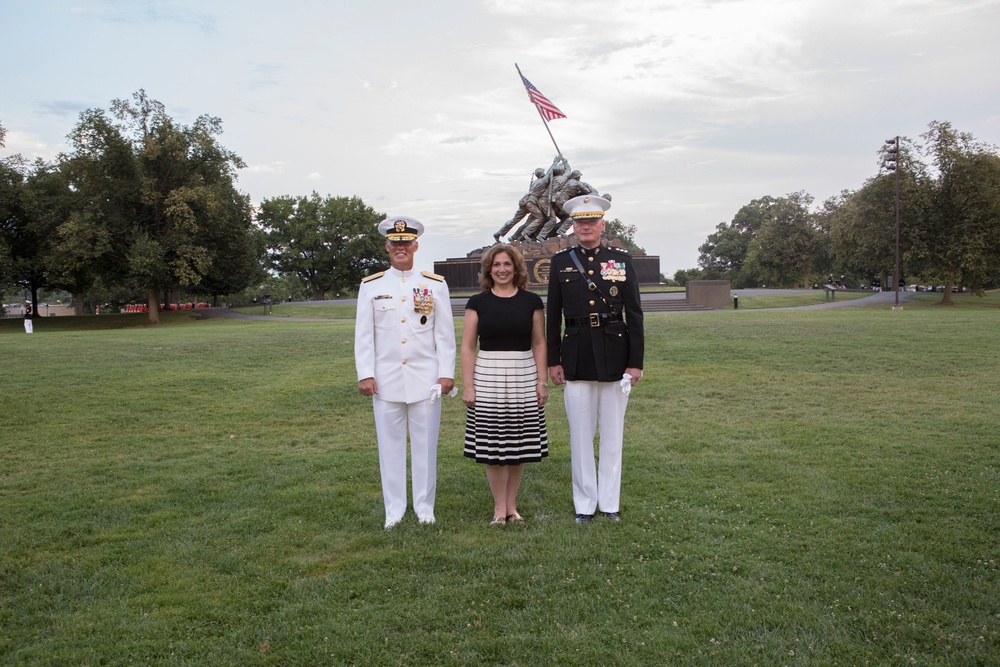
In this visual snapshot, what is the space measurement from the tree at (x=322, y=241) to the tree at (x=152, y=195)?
24.1m

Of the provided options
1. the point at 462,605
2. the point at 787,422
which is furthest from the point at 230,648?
the point at 787,422

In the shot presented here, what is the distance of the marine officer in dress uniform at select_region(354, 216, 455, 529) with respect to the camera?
5352mm

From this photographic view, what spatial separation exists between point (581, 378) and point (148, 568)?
3.03m

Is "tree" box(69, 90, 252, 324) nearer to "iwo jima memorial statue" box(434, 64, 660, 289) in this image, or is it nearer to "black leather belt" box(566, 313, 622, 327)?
"iwo jima memorial statue" box(434, 64, 660, 289)

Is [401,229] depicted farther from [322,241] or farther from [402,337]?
[322,241]

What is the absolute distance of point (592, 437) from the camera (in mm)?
5438

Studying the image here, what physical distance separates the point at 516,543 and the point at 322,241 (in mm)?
60210

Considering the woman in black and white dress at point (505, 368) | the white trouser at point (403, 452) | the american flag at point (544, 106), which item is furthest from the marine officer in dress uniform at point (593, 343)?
the american flag at point (544, 106)

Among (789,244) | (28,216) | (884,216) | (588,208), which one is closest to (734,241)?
(789,244)

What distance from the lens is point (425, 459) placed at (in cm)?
542

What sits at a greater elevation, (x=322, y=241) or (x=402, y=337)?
(x=322, y=241)

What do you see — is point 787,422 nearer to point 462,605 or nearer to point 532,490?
point 532,490

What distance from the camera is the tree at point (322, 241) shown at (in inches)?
2457

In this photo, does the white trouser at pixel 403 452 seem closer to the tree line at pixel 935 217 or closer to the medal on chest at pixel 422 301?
the medal on chest at pixel 422 301
